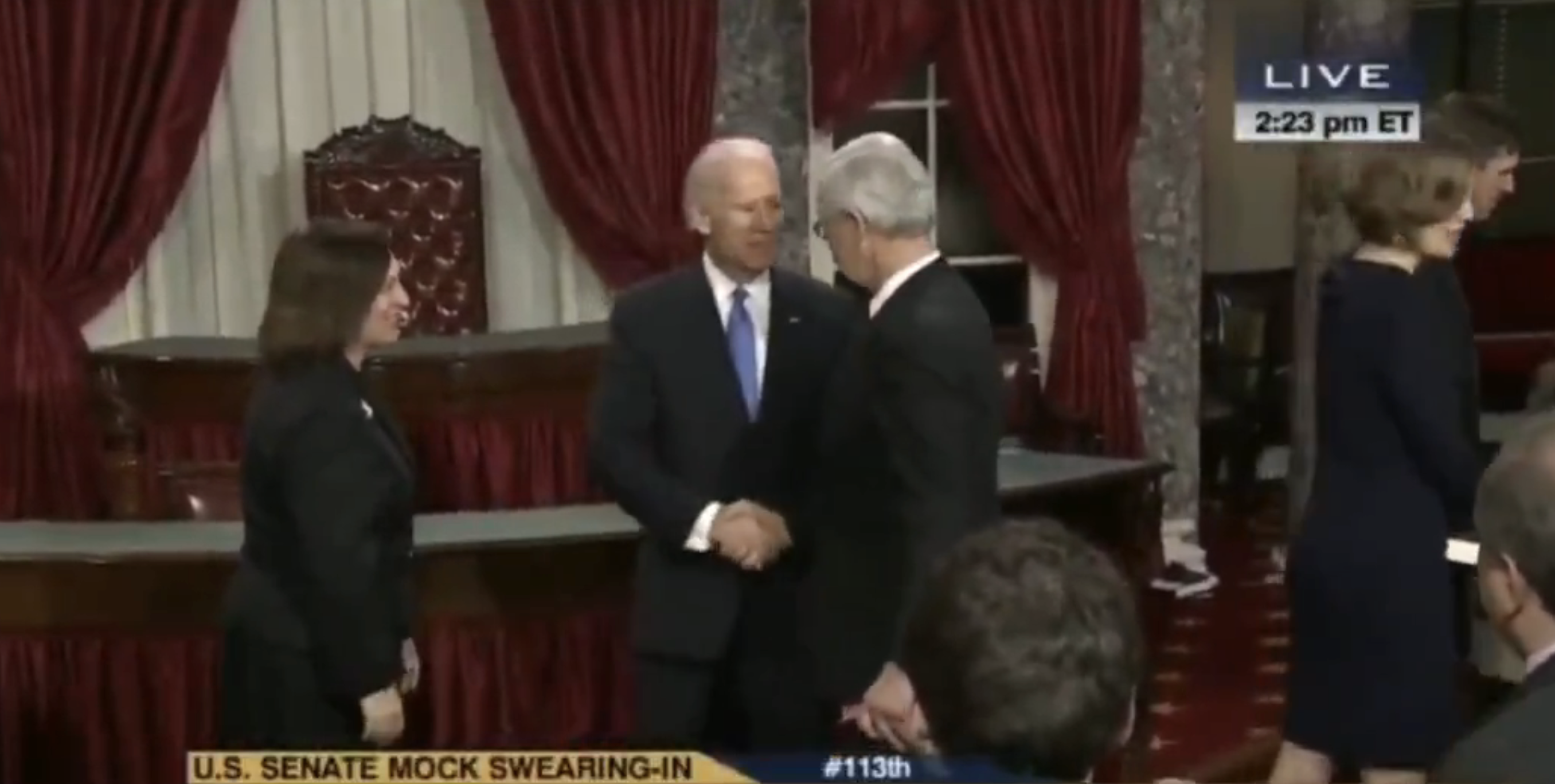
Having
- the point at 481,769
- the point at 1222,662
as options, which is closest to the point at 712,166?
the point at 481,769

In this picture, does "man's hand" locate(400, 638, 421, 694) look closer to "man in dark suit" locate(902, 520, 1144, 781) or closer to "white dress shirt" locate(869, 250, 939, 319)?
"white dress shirt" locate(869, 250, 939, 319)

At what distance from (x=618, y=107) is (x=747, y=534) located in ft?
11.6

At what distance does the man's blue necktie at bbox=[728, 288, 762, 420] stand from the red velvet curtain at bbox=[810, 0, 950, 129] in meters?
3.41

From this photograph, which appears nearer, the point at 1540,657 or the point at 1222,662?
the point at 1540,657

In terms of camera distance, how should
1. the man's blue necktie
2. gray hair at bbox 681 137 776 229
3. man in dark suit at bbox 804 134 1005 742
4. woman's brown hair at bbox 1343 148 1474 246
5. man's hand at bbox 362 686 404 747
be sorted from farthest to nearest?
the man's blue necktie
gray hair at bbox 681 137 776 229
woman's brown hair at bbox 1343 148 1474 246
man's hand at bbox 362 686 404 747
man in dark suit at bbox 804 134 1005 742

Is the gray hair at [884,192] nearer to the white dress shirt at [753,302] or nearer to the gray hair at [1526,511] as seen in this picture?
the white dress shirt at [753,302]

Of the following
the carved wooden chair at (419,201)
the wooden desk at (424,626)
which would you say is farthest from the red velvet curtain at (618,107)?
the wooden desk at (424,626)

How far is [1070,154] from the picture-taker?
7098 mm

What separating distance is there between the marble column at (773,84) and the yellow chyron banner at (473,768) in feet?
17.3

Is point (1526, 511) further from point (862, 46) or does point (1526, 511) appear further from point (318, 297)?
point (862, 46)

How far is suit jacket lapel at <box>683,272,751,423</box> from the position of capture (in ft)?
11.9

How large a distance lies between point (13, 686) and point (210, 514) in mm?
559

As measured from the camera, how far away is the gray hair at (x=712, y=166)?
354 cm

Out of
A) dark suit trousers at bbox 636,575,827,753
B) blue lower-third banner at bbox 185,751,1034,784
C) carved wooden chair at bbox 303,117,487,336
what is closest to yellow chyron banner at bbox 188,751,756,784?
blue lower-third banner at bbox 185,751,1034,784
